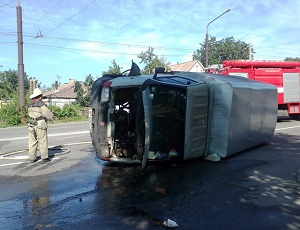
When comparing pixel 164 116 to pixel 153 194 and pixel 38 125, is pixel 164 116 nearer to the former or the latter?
pixel 153 194

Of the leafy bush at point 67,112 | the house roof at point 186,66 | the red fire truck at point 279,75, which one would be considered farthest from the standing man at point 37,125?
the house roof at point 186,66

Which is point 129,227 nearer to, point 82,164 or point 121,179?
point 121,179

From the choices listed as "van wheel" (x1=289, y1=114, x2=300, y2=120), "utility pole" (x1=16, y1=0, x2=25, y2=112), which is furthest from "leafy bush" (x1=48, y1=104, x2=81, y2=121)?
"van wheel" (x1=289, y1=114, x2=300, y2=120)

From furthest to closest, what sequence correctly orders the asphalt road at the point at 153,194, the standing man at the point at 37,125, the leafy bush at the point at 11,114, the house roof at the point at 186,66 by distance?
the house roof at the point at 186,66 < the leafy bush at the point at 11,114 < the standing man at the point at 37,125 < the asphalt road at the point at 153,194

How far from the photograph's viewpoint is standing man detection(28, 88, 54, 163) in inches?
313

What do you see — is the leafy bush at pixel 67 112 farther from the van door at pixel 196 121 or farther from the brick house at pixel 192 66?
the brick house at pixel 192 66

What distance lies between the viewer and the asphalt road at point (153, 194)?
430 cm

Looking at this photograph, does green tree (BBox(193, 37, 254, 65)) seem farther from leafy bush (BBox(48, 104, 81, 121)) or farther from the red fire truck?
the red fire truck

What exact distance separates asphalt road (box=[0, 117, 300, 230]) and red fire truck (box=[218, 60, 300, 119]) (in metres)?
8.16

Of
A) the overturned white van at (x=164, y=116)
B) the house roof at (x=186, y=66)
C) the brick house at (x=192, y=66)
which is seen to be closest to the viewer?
the overturned white van at (x=164, y=116)

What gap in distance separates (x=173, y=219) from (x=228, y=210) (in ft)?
2.73

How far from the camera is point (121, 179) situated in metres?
6.38

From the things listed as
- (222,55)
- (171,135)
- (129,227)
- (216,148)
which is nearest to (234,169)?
(216,148)

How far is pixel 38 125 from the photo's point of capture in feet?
26.0
